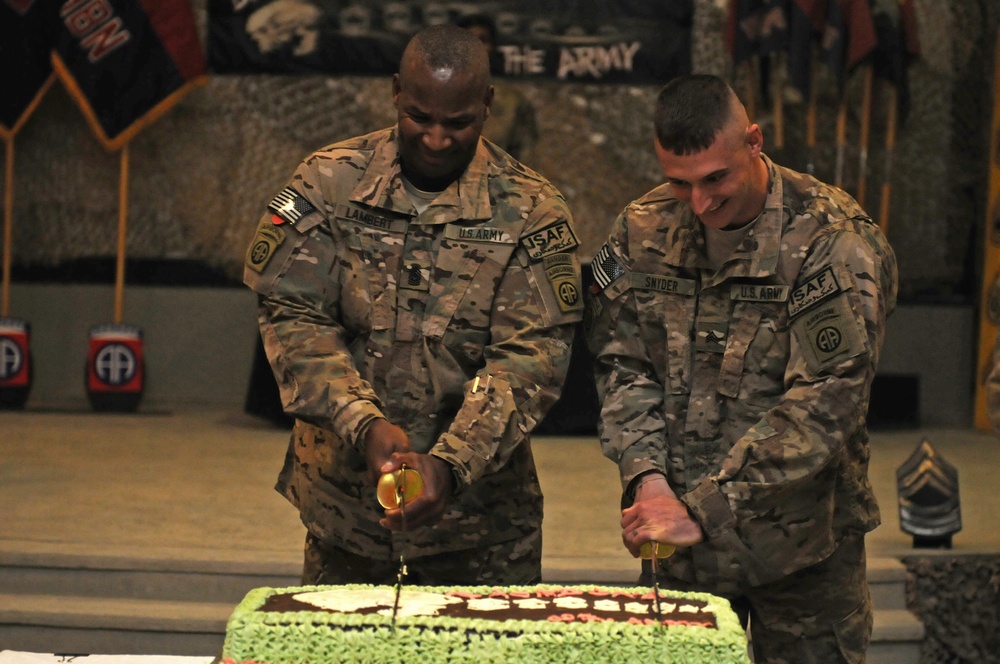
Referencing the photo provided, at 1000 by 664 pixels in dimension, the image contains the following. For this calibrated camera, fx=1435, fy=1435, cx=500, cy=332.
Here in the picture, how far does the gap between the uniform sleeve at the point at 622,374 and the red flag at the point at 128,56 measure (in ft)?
16.4

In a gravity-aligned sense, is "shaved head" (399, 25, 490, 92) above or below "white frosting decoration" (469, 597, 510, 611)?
above

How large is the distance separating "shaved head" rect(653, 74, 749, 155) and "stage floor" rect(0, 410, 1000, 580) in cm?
218

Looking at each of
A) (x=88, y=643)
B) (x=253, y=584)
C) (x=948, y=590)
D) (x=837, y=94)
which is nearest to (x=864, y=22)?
(x=837, y=94)

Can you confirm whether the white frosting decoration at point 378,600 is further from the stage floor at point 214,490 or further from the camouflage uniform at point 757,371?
the stage floor at point 214,490

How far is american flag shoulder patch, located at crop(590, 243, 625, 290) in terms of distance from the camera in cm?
244

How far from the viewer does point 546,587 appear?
2023 millimetres

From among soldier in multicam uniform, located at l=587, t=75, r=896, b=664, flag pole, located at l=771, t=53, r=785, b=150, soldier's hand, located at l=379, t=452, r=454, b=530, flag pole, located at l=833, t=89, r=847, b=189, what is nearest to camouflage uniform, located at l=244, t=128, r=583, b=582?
soldier in multicam uniform, located at l=587, t=75, r=896, b=664

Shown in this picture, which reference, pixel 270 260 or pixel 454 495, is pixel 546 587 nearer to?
pixel 454 495

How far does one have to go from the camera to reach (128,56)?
7.02m

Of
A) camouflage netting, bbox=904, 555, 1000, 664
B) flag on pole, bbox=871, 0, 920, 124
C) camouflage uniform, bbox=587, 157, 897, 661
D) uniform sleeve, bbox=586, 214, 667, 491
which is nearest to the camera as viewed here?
camouflage uniform, bbox=587, 157, 897, 661

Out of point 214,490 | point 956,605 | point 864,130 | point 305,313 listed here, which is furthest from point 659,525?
point 864,130

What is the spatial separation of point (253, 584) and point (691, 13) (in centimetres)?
419

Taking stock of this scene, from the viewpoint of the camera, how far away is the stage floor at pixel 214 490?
4.40m

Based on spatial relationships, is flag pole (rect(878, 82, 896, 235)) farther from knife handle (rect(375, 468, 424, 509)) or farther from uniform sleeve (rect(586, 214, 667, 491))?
knife handle (rect(375, 468, 424, 509))
